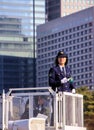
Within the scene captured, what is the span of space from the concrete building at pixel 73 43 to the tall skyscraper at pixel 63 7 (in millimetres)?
18680

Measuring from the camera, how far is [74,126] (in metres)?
9.79

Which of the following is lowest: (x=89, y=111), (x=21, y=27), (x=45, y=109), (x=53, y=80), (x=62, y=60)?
(x=89, y=111)

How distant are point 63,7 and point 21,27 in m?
20.3

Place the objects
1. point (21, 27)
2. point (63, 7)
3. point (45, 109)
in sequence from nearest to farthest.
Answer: point (45, 109) < point (21, 27) < point (63, 7)

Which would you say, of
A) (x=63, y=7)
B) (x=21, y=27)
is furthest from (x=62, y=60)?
(x=63, y=7)

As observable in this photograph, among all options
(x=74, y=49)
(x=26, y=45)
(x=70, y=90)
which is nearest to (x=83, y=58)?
(x=74, y=49)

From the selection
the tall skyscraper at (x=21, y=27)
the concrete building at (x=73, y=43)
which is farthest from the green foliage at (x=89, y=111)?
the tall skyscraper at (x=21, y=27)

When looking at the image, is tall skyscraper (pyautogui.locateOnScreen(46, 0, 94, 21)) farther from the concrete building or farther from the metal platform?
the metal platform

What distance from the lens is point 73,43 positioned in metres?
163

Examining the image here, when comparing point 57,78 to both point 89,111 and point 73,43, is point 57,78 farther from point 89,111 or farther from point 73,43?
point 73,43

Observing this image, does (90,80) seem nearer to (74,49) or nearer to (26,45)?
(74,49)

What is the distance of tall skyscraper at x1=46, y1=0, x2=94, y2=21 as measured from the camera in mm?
192125

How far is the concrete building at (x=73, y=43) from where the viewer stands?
15538 centimetres

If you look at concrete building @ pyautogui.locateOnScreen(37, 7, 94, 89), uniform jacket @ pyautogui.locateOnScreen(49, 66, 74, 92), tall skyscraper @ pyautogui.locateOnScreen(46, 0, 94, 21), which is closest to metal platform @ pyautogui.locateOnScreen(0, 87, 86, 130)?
uniform jacket @ pyautogui.locateOnScreen(49, 66, 74, 92)
